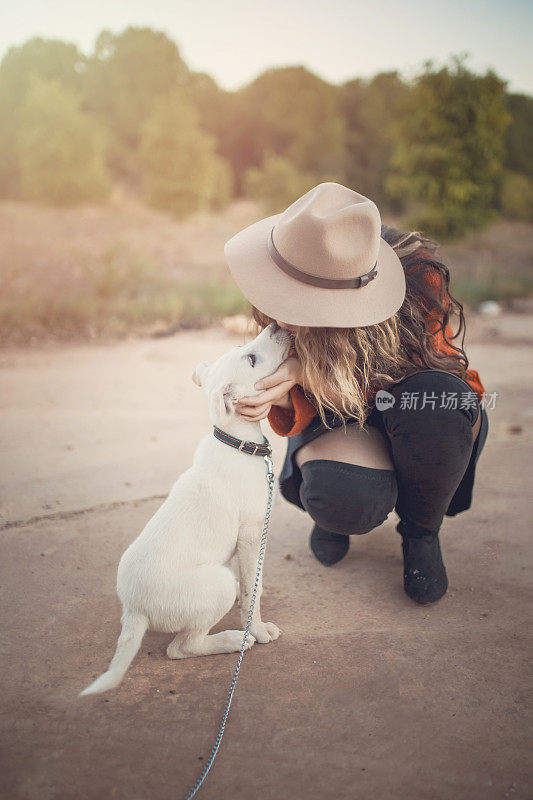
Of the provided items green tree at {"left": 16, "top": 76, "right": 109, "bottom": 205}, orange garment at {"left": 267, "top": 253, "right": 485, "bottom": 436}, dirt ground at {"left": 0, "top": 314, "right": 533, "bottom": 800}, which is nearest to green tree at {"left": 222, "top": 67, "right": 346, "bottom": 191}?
green tree at {"left": 16, "top": 76, "right": 109, "bottom": 205}

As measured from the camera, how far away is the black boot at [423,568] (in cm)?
194

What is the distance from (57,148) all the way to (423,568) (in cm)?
1266

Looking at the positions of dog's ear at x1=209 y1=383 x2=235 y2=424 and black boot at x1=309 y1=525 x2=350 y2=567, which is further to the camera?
black boot at x1=309 y1=525 x2=350 y2=567

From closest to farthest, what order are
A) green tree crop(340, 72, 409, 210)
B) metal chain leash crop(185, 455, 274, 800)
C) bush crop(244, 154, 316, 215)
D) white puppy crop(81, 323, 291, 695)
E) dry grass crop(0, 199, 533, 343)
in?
metal chain leash crop(185, 455, 274, 800), white puppy crop(81, 323, 291, 695), dry grass crop(0, 199, 533, 343), bush crop(244, 154, 316, 215), green tree crop(340, 72, 409, 210)

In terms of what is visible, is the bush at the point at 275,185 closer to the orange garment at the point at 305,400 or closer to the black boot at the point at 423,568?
the orange garment at the point at 305,400

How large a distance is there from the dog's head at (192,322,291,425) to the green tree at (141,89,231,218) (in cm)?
1215

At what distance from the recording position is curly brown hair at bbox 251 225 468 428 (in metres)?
1.84

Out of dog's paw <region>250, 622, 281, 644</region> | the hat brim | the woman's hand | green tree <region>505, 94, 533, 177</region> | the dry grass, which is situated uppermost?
green tree <region>505, 94, 533, 177</region>

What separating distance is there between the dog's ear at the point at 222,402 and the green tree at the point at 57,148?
1225cm

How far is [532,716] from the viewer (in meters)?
1.49

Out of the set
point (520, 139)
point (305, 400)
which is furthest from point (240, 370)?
point (520, 139)

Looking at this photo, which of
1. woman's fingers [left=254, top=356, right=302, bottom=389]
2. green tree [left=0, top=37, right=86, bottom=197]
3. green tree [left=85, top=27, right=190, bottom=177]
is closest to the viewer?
woman's fingers [left=254, top=356, right=302, bottom=389]

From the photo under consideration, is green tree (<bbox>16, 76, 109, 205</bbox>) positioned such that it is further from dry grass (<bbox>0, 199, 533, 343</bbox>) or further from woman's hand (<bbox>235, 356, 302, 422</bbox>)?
woman's hand (<bbox>235, 356, 302, 422</bbox>)

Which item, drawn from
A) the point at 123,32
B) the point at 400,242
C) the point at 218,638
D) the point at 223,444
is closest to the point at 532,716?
the point at 218,638
